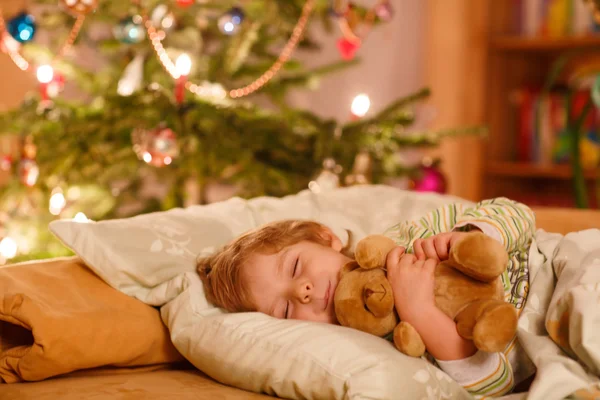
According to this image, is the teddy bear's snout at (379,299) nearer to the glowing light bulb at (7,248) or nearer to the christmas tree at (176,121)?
the christmas tree at (176,121)

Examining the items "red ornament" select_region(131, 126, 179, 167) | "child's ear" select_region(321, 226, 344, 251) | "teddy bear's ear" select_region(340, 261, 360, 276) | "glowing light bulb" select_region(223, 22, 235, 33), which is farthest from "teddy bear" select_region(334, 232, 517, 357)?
"glowing light bulb" select_region(223, 22, 235, 33)

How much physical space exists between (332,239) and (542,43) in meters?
2.10

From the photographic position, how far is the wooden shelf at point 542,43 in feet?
9.48

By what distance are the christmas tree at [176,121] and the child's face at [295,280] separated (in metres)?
0.82

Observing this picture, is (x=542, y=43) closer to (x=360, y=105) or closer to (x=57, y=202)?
(x=360, y=105)

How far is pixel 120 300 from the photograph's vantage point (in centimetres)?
117

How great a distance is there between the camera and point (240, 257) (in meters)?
1.15

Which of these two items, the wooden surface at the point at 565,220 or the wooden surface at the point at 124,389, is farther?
the wooden surface at the point at 565,220

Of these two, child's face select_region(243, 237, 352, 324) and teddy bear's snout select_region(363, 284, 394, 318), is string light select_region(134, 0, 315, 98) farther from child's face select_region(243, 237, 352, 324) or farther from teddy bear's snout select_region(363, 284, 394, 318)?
teddy bear's snout select_region(363, 284, 394, 318)

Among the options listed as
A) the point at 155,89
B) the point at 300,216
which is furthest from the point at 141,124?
the point at 300,216

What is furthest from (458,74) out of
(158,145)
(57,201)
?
(57,201)

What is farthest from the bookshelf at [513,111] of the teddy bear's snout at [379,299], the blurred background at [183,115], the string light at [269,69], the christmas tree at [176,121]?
the teddy bear's snout at [379,299]

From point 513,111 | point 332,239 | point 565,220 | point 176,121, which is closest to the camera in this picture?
point 332,239

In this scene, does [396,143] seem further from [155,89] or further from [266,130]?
[155,89]
